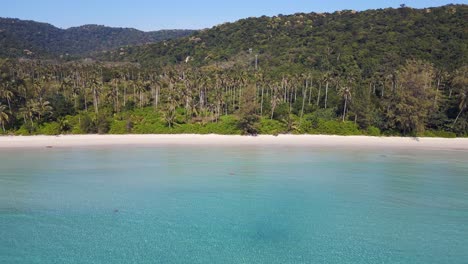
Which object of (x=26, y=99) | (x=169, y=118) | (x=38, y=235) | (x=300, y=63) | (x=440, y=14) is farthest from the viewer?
(x=440, y=14)

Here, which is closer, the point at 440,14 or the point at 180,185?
the point at 180,185

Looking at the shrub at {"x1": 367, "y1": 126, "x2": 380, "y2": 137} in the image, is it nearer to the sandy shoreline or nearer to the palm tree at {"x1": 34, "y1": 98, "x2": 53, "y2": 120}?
the sandy shoreline

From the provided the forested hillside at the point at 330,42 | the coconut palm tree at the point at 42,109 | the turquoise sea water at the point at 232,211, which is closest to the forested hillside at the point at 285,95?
the coconut palm tree at the point at 42,109

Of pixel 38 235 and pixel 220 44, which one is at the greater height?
pixel 220 44

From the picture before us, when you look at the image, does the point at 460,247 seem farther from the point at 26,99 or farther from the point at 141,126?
the point at 26,99

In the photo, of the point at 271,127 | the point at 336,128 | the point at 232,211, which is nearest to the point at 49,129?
the point at 271,127

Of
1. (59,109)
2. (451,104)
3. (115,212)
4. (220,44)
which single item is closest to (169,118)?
(59,109)

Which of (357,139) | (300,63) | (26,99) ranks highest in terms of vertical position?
(300,63)
